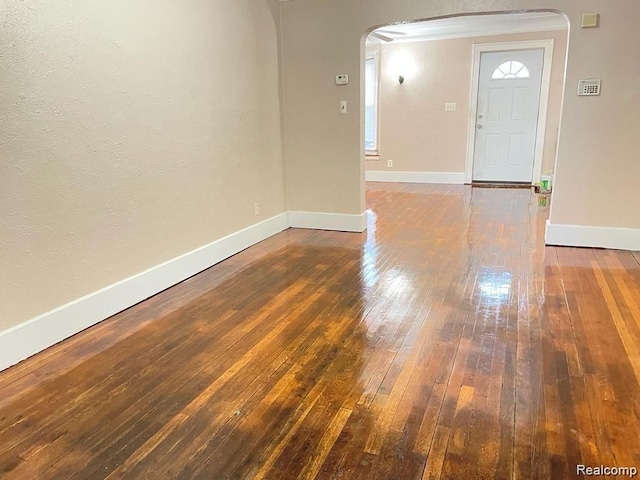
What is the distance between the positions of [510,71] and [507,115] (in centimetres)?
66

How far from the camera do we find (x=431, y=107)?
769 centimetres

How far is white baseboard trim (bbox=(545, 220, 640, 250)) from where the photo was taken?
3957mm

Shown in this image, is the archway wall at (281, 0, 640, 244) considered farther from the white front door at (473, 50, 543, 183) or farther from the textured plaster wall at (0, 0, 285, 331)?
the white front door at (473, 50, 543, 183)

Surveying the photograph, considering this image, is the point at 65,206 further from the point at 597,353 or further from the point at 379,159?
the point at 379,159

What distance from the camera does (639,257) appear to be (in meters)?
3.78

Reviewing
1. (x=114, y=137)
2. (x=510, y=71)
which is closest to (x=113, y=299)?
(x=114, y=137)

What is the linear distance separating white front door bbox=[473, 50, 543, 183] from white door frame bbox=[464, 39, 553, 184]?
0.06m

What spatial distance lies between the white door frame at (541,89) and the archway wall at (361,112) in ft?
11.8

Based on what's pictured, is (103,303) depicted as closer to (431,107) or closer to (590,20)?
(590,20)

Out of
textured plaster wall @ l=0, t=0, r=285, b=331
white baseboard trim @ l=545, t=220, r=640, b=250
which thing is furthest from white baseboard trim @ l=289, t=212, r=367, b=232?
white baseboard trim @ l=545, t=220, r=640, b=250

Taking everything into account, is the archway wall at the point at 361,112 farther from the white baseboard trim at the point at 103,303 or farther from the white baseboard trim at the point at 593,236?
the white baseboard trim at the point at 103,303

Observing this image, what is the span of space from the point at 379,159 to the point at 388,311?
5808 millimetres

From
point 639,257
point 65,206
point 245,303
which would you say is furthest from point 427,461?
point 639,257

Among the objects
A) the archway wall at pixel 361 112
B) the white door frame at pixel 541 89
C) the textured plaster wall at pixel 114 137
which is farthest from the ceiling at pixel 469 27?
the textured plaster wall at pixel 114 137
